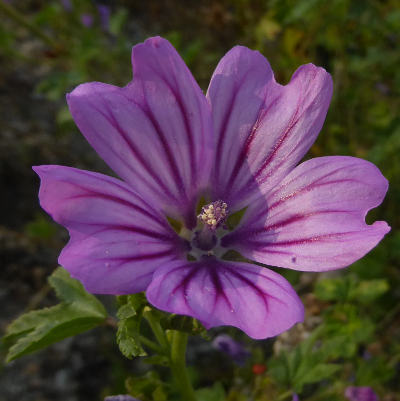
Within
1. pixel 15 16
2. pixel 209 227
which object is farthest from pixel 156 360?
pixel 15 16

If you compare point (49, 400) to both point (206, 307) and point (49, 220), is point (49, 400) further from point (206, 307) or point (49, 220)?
point (206, 307)

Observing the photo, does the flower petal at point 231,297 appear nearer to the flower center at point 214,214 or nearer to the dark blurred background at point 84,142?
the flower center at point 214,214

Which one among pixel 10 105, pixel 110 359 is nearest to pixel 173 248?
pixel 110 359

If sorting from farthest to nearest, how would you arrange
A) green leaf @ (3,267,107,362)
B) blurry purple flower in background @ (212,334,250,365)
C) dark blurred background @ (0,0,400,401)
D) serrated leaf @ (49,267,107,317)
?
dark blurred background @ (0,0,400,401) < blurry purple flower in background @ (212,334,250,365) < serrated leaf @ (49,267,107,317) < green leaf @ (3,267,107,362)

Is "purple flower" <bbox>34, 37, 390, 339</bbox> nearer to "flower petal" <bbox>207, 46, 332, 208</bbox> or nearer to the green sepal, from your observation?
"flower petal" <bbox>207, 46, 332, 208</bbox>

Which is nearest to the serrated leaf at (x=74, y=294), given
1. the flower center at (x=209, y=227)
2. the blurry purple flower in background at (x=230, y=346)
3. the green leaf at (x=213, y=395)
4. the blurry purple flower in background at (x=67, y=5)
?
the flower center at (x=209, y=227)

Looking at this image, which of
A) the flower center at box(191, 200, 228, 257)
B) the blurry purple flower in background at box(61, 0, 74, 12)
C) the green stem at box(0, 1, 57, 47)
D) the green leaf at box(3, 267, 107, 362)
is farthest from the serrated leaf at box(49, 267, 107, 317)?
the blurry purple flower in background at box(61, 0, 74, 12)

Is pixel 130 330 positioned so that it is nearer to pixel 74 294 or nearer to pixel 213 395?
pixel 74 294
